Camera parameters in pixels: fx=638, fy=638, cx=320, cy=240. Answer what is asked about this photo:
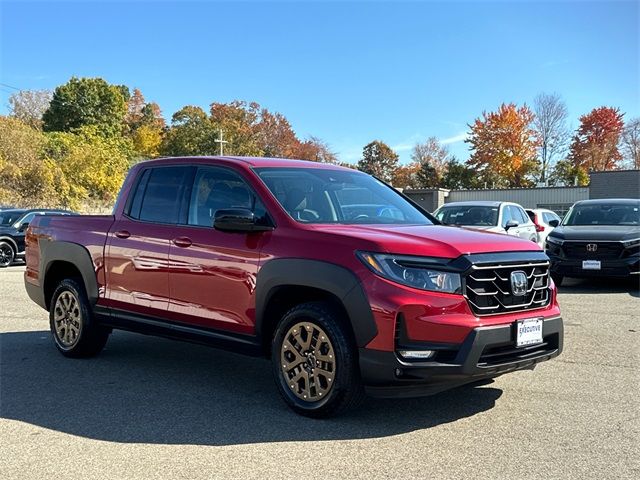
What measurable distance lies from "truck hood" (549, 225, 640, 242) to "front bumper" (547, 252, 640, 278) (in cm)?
39

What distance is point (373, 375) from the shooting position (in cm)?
413

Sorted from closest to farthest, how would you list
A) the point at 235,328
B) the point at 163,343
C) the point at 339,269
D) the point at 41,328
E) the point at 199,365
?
1. the point at 339,269
2. the point at 235,328
3. the point at 199,365
4. the point at 163,343
5. the point at 41,328

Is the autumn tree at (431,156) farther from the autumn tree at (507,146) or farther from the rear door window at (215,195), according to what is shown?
the rear door window at (215,195)

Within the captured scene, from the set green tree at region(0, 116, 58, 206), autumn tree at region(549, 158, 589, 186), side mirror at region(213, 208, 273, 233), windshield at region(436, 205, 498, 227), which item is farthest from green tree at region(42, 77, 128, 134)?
side mirror at region(213, 208, 273, 233)

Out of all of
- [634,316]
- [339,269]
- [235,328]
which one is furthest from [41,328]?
[634,316]

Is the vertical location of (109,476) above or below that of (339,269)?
below

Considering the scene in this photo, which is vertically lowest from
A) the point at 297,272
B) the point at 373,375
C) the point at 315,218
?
the point at 373,375

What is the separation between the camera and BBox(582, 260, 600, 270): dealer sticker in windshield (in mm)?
11125

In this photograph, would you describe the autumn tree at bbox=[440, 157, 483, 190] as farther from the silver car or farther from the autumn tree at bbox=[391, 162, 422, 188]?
the silver car

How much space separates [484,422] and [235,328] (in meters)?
1.96

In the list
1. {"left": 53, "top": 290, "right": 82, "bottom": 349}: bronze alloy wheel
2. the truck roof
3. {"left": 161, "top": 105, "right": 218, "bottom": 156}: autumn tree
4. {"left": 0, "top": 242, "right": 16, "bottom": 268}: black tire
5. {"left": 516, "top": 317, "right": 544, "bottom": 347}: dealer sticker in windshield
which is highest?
{"left": 161, "top": 105, "right": 218, "bottom": 156}: autumn tree

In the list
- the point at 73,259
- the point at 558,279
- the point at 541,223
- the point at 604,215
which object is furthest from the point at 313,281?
the point at 541,223

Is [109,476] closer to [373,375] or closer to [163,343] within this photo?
[373,375]

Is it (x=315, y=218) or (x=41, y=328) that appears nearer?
(x=315, y=218)
